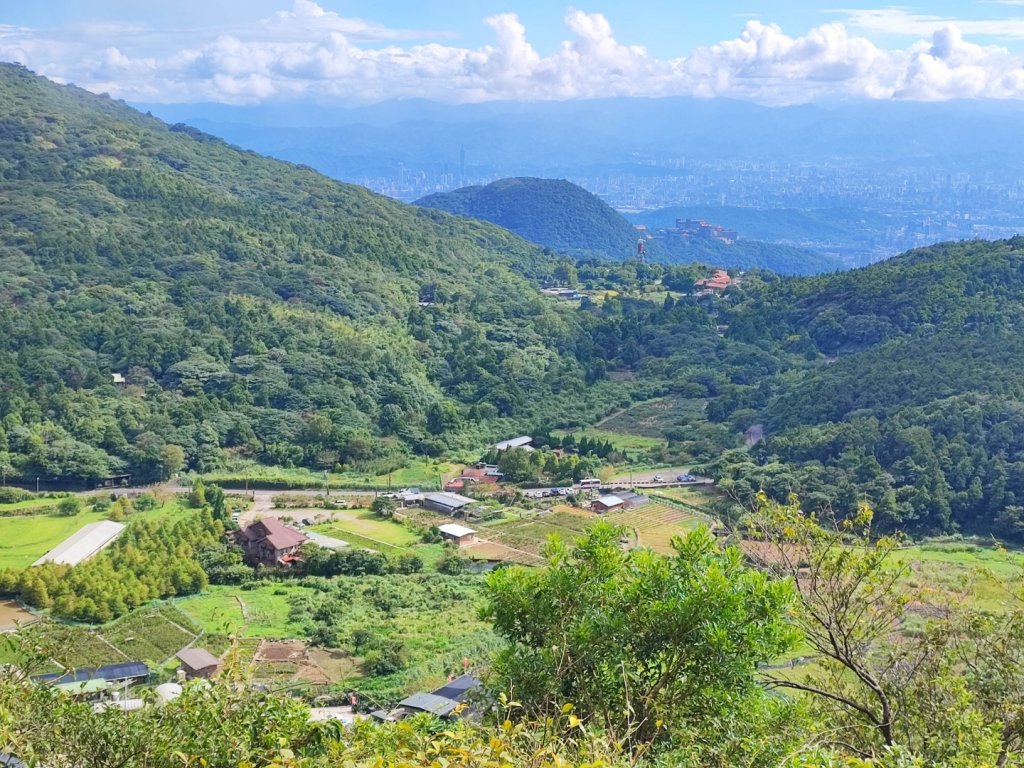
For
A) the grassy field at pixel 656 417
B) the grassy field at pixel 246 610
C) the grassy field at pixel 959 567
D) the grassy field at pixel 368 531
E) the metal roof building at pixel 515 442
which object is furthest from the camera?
the grassy field at pixel 656 417

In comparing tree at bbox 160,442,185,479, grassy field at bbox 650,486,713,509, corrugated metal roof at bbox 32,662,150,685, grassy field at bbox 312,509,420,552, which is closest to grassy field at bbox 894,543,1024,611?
grassy field at bbox 650,486,713,509

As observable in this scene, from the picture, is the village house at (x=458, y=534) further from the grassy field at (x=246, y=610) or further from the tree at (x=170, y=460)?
the tree at (x=170, y=460)

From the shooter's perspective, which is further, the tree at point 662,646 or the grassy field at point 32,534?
the grassy field at point 32,534

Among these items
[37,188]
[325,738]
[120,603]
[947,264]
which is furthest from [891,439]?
[37,188]

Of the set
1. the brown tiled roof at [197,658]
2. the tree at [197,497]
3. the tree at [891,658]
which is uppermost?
the tree at [891,658]

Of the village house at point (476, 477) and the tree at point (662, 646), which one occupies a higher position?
the tree at point (662, 646)

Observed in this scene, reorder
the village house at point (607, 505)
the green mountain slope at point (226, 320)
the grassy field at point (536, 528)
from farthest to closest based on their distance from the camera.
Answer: the green mountain slope at point (226, 320)
the village house at point (607, 505)
the grassy field at point (536, 528)

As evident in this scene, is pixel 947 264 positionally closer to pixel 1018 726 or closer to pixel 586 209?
pixel 1018 726

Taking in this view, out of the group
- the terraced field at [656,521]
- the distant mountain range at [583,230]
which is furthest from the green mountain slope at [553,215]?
the terraced field at [656,521]
